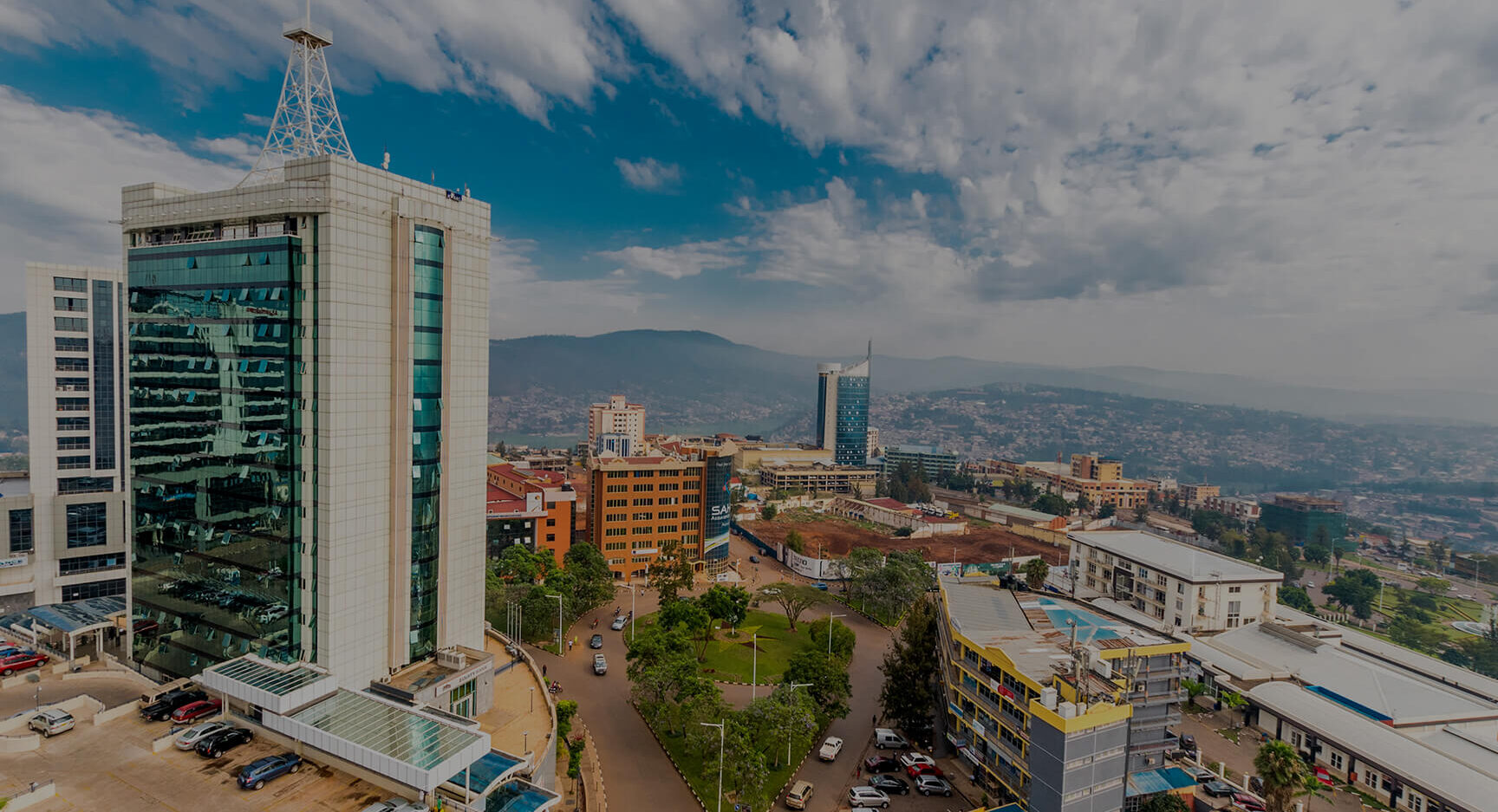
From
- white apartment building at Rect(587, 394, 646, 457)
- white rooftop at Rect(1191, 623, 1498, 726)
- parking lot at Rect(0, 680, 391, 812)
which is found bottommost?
white rooftop at Rect(1191, 623, 1498, 726)

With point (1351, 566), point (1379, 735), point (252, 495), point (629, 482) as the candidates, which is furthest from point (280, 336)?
point (1351, 566)

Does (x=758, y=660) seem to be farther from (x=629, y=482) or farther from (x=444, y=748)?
(x=444, y=748)

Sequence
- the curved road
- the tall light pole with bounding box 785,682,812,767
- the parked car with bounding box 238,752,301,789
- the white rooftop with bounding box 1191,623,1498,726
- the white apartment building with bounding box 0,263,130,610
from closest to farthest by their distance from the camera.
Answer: the parked car with bounding box 238,752,301,789 < the tall light pole with bounding box 785,682,812,767 < the curved road < the white rooftop with bounding box 1191,623,1498,726 < the white apartment building with bounding box 0,263,130,610

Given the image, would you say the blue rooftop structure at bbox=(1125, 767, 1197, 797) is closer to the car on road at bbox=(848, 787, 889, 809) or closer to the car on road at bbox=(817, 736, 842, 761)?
the car on road at bbox=(848, 787, 889, 809)

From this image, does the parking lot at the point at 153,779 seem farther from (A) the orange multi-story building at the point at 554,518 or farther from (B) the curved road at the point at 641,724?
(A) the orange multi-story building at the point at 554,518

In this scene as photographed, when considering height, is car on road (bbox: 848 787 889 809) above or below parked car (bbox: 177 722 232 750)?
below

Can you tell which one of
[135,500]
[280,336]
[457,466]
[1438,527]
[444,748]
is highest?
[280,336]

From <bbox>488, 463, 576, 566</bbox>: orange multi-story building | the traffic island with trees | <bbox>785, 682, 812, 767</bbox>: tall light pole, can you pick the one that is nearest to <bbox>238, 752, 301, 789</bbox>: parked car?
the traffic island with trees
